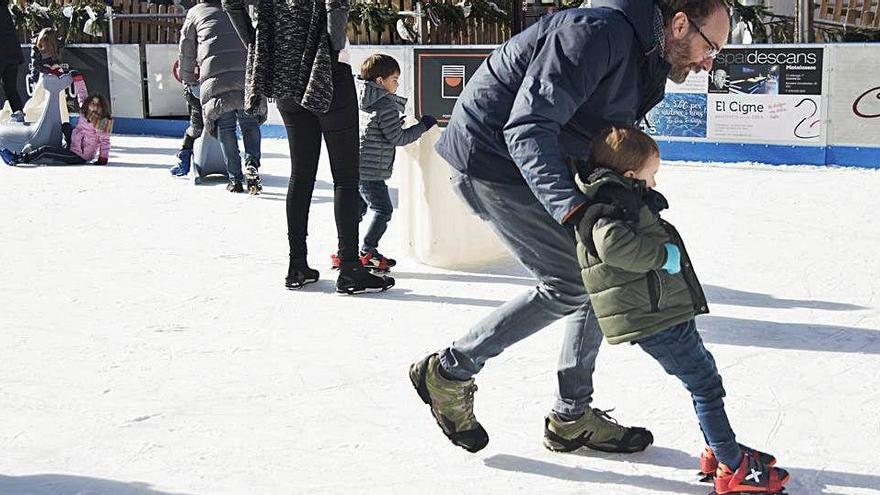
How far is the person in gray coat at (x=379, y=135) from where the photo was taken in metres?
5.10

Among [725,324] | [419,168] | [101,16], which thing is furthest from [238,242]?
[101,16]

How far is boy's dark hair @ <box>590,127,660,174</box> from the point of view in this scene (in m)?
2.57

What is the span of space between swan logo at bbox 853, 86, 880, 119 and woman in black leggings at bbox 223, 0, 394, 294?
524cm

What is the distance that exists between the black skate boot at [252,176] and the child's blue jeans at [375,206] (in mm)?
2687

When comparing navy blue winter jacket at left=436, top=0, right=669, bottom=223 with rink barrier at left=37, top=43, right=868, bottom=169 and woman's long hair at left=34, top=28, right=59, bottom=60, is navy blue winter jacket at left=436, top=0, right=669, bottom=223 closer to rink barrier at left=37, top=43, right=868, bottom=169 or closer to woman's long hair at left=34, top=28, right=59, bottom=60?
rink barrier at left=37, top=43, right=868, bottom=169

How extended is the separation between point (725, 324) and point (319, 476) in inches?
80.3

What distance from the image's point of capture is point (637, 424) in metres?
3.26

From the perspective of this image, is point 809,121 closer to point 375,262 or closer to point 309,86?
point 375,262

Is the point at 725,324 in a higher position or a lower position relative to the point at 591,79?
lower

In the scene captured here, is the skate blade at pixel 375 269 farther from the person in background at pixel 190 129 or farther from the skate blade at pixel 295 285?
the person in background at pixel 190 129

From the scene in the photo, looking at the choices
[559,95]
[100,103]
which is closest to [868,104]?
[100,103]

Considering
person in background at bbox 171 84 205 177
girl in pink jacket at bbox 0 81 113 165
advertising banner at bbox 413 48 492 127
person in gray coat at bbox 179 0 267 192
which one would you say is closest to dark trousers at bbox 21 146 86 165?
girl in pink jacket at bbox 0 81 113 165

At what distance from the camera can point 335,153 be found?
474cm

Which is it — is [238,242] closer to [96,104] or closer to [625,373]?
[625,373]
